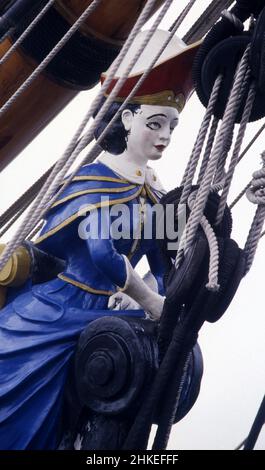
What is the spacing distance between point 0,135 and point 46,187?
0.43m

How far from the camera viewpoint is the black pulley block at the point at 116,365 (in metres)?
1.69

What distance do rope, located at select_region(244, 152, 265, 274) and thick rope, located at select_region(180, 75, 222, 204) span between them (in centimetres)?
11

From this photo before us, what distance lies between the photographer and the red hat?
1973 millimetres

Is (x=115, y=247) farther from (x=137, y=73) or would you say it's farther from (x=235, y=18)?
(x=235, y=18)

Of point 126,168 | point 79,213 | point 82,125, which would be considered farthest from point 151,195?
point 82,125

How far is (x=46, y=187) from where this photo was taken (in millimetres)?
1765

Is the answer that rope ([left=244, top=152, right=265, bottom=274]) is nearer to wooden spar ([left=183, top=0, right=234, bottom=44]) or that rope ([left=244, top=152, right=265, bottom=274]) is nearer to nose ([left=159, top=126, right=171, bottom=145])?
nose ([left=159, top=126, right=171, bottom=145])

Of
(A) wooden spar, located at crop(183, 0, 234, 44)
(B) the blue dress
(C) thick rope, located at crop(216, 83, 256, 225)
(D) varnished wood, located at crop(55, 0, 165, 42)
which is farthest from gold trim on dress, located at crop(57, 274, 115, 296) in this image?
(A) wooden spar, located at crop(183, 0, 234, 44)

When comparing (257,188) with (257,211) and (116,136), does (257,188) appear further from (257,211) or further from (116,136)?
(116,136)

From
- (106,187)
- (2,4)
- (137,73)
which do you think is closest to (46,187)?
(106,187)

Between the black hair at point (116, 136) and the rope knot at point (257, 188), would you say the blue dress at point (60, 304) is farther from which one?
the rope knot at point (257, 188)

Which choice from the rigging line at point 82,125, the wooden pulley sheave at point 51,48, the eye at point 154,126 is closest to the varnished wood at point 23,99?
the wooden pulley sheave at point 51,48

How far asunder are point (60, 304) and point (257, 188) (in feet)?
1.52

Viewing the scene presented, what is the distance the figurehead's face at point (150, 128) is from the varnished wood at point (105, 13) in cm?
21
